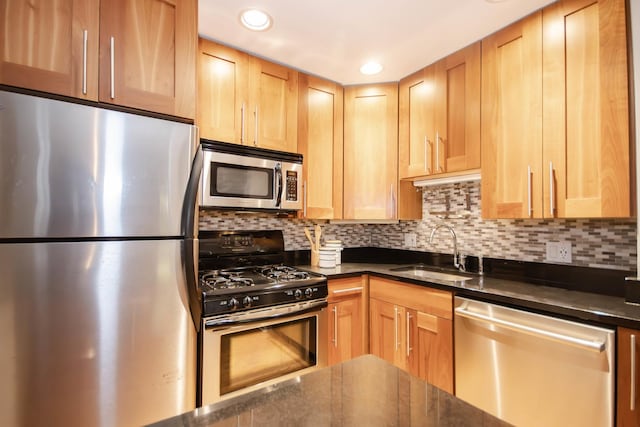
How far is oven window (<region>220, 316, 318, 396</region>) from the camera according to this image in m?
1.66

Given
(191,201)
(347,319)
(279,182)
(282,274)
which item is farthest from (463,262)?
(191,201)

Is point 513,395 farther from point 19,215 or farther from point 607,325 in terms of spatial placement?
point 19,215

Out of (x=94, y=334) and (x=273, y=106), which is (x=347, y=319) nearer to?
(x=94, y=334)

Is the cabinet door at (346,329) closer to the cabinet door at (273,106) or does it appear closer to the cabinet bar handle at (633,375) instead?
the cabinet door at (273,106)

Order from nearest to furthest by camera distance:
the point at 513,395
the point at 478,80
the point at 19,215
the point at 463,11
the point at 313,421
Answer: the point at 313,421 → the point at 19,215 → the point at 513,395 → the point at 463,11 → the point at 478,80

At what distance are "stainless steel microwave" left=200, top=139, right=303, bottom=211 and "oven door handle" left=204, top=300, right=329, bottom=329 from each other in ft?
2.17

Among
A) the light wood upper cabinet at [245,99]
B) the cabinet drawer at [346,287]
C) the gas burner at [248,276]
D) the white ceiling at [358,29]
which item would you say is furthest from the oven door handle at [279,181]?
the white ceiling at [358,29]

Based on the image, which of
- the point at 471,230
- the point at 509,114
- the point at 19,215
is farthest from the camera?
the point at 471,230

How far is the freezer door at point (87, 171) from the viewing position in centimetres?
111

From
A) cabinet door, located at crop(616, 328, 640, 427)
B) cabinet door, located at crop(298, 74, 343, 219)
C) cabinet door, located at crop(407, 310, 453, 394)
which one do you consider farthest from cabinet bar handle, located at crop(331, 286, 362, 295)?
cabinet door, located at crop(616, 328, 640, 427)

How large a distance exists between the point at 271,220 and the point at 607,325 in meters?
2.02

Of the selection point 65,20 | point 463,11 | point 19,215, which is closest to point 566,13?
point 463,11

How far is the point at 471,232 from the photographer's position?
2.28m

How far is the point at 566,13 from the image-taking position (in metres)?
1.53
